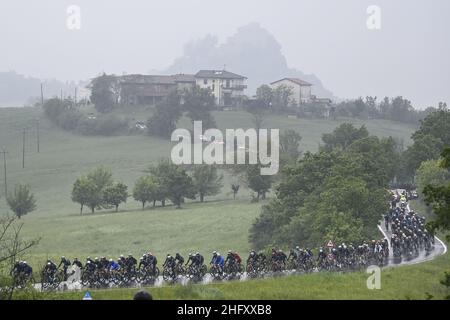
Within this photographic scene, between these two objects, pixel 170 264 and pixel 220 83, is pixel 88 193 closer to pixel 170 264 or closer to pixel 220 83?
pixel 170 264

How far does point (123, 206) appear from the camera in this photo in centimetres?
8762

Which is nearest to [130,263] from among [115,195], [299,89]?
[115,195]

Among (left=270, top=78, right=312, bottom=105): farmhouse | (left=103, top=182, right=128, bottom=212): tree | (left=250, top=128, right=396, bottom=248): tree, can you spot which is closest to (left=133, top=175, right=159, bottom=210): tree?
(left=103, top=182, right=128, bottom=212): tree

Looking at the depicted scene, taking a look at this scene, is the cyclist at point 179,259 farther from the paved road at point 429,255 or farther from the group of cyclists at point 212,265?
the paved road at point 429,255

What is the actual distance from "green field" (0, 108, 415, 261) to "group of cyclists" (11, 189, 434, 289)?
15.4m

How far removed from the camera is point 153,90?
534ft

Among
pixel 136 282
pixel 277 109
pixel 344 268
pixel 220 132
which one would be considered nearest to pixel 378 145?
pixel 344 268

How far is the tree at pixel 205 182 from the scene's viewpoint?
284 ft

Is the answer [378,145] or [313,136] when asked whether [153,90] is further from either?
[378,145]

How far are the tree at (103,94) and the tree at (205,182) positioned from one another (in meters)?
66.7

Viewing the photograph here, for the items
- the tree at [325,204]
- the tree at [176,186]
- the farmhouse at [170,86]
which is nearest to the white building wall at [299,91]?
the farmhouse at [170,86]

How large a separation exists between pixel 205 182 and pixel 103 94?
229ft

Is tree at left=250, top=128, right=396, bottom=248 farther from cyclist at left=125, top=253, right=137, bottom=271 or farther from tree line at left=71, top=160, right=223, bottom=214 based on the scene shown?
tree line at left=71, top=160, right=223, bottom=214
